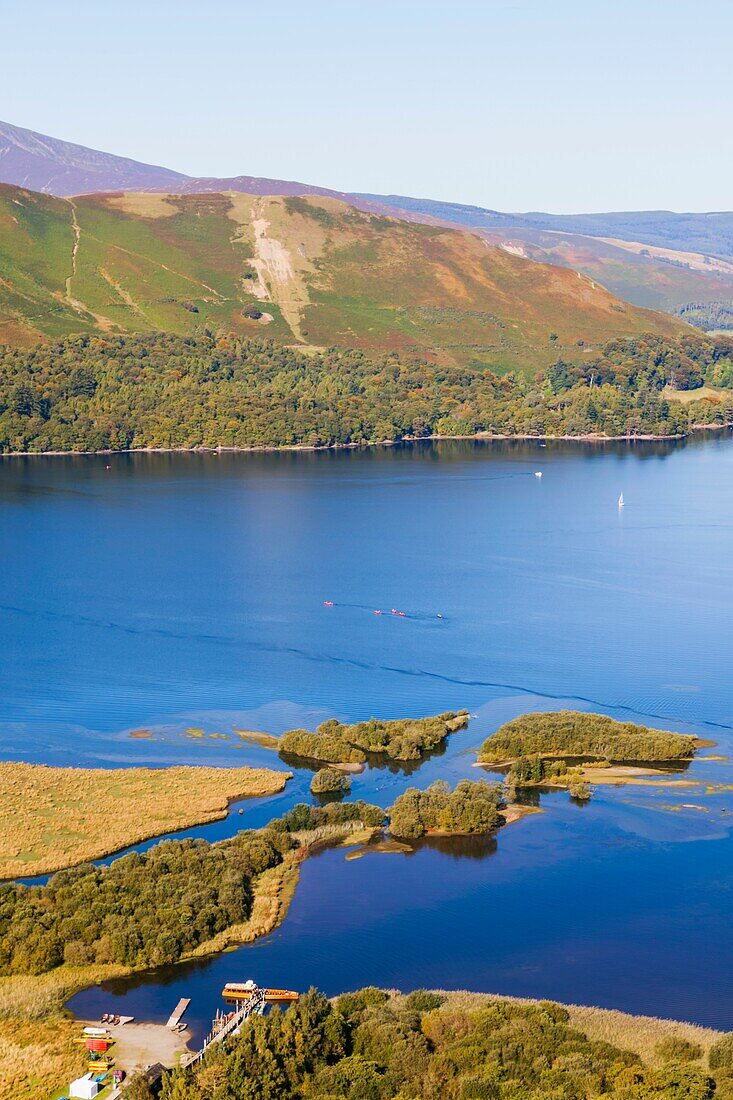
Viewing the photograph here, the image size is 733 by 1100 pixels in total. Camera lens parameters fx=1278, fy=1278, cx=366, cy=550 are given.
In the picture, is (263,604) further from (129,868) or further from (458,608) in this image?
(129,868)

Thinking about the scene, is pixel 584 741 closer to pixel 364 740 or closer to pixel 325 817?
pixel 364 740

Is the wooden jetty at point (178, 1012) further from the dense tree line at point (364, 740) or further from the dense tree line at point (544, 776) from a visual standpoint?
the dense tree line at point (364, 740)

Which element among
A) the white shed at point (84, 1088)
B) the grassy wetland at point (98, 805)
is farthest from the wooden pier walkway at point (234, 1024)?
the grassy wetland at point (98, 805)

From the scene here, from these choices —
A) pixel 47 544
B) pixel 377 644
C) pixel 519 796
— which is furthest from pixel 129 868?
pixel 47 544

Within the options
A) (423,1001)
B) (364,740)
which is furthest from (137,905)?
(364,740)

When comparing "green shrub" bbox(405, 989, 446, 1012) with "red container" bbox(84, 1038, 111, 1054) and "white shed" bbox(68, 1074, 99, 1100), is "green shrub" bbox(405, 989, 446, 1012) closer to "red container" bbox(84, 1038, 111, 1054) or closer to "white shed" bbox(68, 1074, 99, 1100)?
"red container" bbox(84, 1038, 111, 1054)

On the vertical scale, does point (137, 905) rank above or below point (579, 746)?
below
